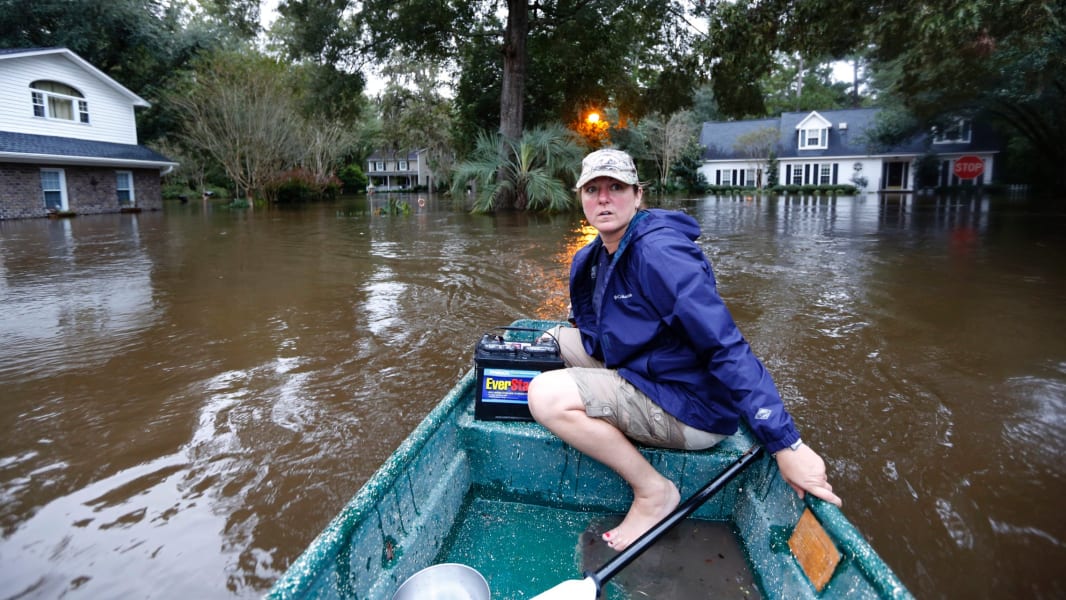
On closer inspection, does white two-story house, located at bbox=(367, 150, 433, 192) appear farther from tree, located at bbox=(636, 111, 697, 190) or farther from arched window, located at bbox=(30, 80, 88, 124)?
arched window, located at bbox=(30, 80, 88, 124)

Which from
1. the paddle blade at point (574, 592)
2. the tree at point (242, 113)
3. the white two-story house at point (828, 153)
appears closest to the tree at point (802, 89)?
the white two-story house at point (828, 153)

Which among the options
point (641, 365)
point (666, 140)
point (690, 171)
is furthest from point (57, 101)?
point (690, 171)

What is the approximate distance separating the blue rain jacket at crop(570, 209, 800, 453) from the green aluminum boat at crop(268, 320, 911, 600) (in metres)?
0.22

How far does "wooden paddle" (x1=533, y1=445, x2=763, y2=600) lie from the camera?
157 centimetres

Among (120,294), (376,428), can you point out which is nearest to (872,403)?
(376,428)

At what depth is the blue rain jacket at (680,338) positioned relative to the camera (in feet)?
5.99

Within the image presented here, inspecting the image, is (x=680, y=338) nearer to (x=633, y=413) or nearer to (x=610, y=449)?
(x=633, y=413)

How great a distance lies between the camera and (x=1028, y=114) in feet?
76.6

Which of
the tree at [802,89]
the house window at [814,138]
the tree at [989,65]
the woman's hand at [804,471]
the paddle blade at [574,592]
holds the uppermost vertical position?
the tree at [802,89]

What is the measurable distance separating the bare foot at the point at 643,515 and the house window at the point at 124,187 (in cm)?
2514

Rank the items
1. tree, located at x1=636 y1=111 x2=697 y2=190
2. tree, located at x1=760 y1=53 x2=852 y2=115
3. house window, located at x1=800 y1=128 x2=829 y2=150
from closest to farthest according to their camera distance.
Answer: house window, located at x1=800 y1=128 x2=829 y2=150, tree, located at x1=636 y1=111 x2=697 y2=190, tree, located at x1=760 y1=53 x2=852 y2=115

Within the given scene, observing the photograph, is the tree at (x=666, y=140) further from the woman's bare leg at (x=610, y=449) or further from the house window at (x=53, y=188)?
the woman's bare leg at (x=610, y=449)

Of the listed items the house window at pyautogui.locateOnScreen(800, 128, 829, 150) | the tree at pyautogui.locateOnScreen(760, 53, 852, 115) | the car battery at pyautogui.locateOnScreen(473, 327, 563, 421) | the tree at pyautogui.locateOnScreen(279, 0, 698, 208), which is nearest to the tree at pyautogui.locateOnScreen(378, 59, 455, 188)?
the tree at pyautogui.locateOnScreen(279, 0, 698, 208)

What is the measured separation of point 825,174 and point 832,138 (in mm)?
2456
